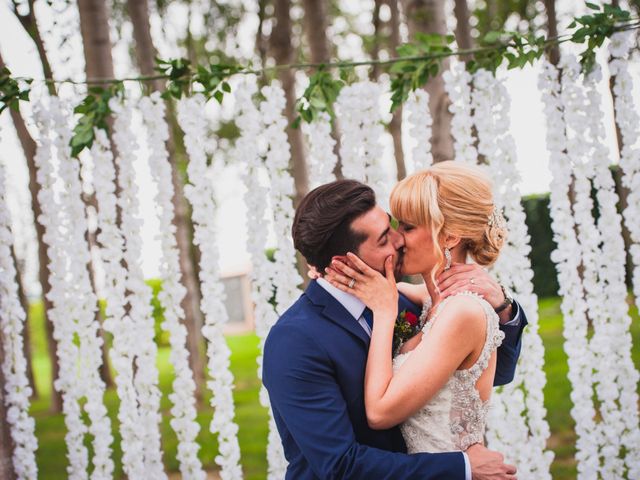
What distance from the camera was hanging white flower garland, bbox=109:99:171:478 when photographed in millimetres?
3500

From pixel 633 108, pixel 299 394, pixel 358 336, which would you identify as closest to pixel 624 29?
pixel 633 108

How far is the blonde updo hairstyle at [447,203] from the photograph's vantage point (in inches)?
90.8

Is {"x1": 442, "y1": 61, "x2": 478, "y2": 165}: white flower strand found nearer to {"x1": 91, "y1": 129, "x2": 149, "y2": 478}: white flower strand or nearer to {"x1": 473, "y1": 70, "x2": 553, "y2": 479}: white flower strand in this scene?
{"x1": 473, "y1": 70, "x2": 553, "y2": 479}: white flower strand

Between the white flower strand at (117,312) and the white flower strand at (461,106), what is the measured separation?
1895 millimetres

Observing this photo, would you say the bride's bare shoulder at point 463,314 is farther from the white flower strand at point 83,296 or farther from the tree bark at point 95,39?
the tree bark at point 95,39

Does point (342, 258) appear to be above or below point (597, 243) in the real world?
above

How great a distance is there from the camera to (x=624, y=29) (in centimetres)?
316

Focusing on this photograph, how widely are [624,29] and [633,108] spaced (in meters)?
0.40

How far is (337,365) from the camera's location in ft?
6.89

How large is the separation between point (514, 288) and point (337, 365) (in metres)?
1.76

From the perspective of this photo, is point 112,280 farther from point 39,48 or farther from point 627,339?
point 39,48

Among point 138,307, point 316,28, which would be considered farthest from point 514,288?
point 316,28

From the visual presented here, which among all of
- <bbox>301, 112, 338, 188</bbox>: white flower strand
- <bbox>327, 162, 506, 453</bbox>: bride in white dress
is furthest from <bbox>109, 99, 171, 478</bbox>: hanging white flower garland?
<bbox>327, 162, 506, 453</bbox>: bride in white dress

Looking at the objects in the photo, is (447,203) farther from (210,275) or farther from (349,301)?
(210,275)
